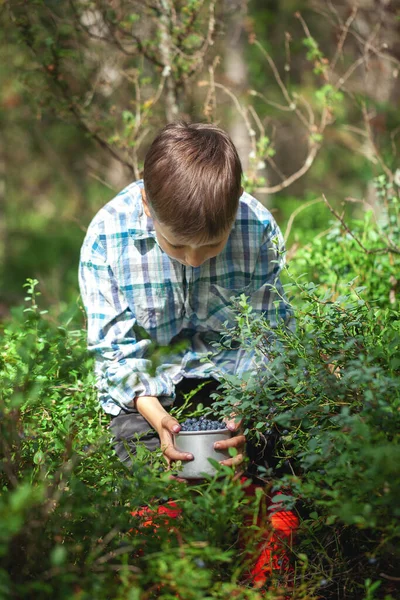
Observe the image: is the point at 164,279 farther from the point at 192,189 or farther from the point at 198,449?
the point at 198,449

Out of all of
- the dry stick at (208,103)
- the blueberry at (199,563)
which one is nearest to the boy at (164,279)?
the blueberry at (199,563)

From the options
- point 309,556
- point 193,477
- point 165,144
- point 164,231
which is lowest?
point 309,556

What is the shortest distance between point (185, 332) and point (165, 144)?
85 cm

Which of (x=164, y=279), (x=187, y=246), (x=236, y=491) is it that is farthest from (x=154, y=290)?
(x=236, y=491)

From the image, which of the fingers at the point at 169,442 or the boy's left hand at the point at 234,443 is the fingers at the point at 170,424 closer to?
the fingers at the point at 169,442

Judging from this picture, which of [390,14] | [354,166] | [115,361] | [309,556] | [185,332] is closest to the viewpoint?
[309,556]

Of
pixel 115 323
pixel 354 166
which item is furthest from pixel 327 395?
pixel 354 166

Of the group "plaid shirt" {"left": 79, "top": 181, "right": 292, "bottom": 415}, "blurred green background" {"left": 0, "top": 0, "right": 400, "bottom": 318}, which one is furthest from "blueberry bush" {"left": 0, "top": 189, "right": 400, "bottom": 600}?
"blurred green background" {"left": 0, "top": 0, "right": 400, "bottom": 318}

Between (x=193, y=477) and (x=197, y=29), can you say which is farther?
(x=197, y=29)

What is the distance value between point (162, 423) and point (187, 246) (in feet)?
1.98

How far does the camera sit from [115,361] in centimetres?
252

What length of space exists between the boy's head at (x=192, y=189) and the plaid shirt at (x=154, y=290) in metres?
0.29

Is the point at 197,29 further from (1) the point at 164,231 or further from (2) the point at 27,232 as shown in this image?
(2) the point at 27,232

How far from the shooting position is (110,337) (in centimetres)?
257
